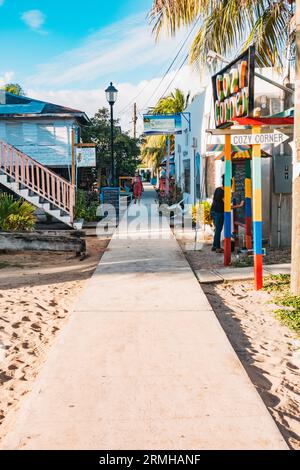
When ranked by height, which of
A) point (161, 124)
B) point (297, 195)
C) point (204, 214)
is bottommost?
point (204, 214)

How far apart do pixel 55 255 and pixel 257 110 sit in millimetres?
5586

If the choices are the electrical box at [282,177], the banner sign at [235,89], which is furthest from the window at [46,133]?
the banner sign at [235,89]

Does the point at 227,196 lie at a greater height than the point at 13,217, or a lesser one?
greater

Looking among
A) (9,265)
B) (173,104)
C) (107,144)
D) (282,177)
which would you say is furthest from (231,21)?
(173,104)

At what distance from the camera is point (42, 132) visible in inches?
912

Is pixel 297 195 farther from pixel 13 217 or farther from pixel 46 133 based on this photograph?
pixel 46 133

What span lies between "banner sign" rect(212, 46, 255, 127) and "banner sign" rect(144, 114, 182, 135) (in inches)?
469

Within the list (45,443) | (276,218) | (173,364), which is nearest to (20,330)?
(173,364)

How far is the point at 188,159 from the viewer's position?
20234 mm

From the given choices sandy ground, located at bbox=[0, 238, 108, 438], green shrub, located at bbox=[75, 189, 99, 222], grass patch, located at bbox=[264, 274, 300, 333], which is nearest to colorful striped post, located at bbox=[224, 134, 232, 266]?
grass patch, located at bbox=[264, 274, 300, 333]

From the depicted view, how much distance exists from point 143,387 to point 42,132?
21031 mm

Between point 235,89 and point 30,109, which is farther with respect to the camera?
point 30,109

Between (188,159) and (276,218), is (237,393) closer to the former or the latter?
(276,218)
